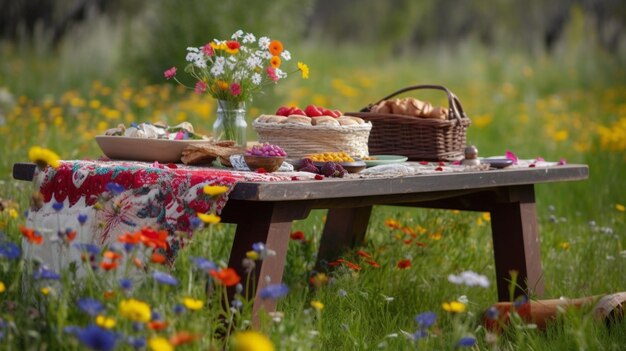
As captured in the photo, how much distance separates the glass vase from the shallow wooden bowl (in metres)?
0.53

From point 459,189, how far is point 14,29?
12768mm

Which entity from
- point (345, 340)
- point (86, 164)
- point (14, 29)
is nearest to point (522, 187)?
point (345, 340)

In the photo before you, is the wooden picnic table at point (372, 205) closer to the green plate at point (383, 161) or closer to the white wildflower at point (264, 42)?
the green plate at point (383, 161)

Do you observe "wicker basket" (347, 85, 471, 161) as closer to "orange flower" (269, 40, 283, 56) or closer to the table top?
the table top

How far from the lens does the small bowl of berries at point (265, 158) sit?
122 inches

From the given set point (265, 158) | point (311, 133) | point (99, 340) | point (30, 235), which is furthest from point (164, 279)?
point (311, 133)

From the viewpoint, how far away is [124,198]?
2994 mm

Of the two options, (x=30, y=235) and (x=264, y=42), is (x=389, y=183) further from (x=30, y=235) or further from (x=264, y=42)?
(x=30, y=235)

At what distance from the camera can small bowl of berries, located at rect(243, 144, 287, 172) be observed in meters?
3.10

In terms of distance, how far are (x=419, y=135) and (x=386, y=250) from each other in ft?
1.98

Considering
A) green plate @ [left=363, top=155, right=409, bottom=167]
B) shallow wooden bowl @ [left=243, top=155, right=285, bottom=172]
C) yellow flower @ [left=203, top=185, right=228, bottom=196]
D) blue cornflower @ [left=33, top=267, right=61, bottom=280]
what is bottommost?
blue cornflower @ [left=33, top=267, right=61, bottom=280]

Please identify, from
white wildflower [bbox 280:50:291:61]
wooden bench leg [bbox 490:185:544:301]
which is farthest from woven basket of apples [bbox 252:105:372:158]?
wooden bench leg [bbox 490:185:544:301]

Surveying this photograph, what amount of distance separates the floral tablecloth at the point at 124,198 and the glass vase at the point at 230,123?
42 cm

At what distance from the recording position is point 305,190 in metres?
2.86
